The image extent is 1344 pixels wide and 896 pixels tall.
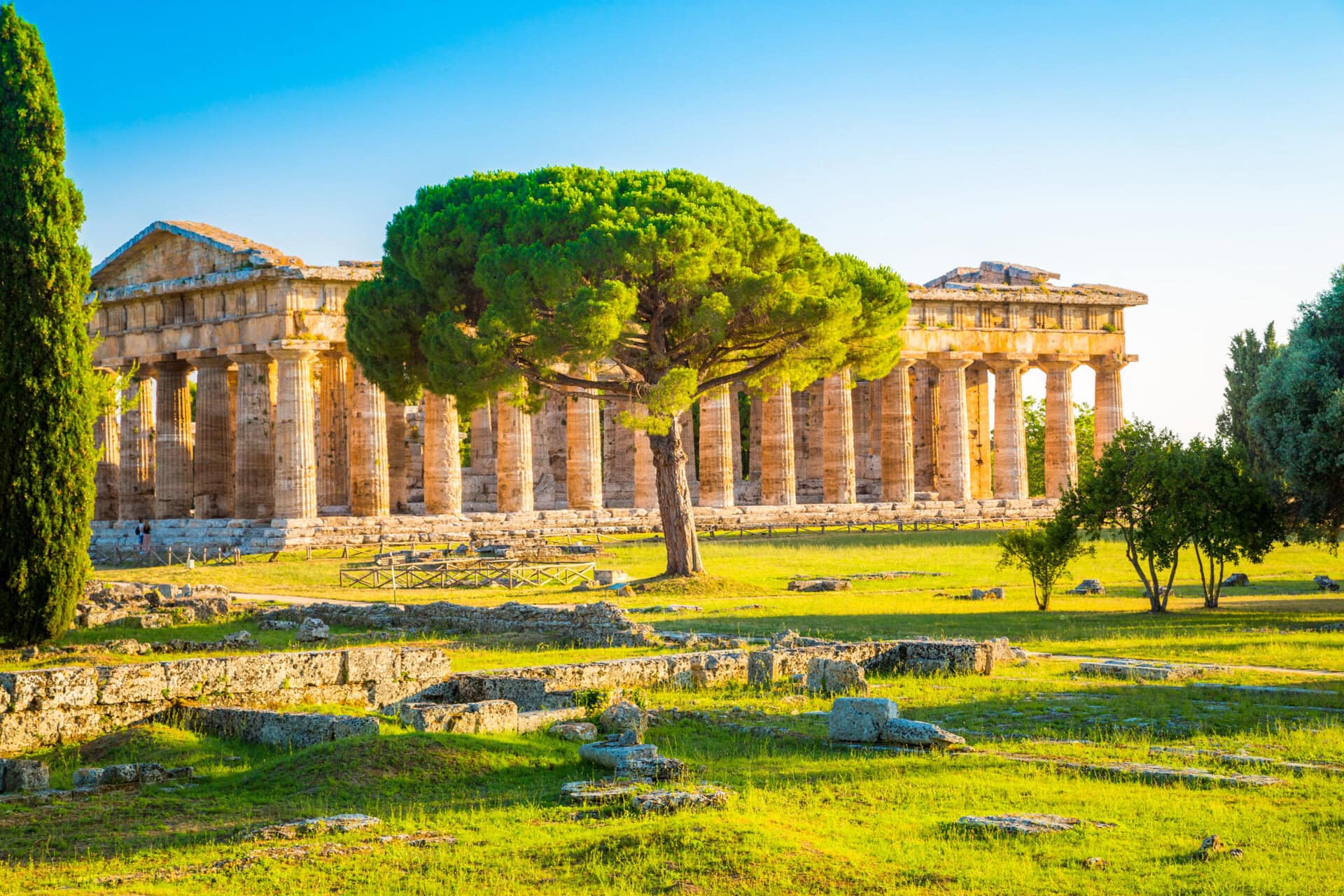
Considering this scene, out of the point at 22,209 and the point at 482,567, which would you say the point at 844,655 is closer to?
the point at 22,209

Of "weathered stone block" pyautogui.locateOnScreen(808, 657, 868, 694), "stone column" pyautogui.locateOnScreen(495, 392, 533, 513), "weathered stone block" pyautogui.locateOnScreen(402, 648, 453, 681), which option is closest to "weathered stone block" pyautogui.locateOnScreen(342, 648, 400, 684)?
"weathered stone block" pyautogui.locateOnScreen(402, 648, 453, 681)

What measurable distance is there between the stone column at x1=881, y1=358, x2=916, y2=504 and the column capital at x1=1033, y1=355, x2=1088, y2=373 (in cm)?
653

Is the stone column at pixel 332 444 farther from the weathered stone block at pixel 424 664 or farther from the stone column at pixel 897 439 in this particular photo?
the weathered stone block at pixel 424 664

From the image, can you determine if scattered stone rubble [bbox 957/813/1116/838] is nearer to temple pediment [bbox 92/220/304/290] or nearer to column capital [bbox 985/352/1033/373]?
temple pediment [bbox 92/220/304/290]

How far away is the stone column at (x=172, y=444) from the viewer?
46.8m

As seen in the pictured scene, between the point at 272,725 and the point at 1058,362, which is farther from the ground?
the point at 1058,362

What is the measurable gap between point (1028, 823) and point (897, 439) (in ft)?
156

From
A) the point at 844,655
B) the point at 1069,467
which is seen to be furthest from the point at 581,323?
the point at 1069,467

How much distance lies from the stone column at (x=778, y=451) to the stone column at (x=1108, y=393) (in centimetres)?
1512

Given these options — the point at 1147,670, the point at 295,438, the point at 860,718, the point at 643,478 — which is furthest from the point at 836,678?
the point at 643,478

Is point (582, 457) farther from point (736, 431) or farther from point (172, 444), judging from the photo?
point (736, 431)

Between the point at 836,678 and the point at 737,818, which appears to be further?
the point at 836,678

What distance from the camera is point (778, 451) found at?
52.0 meters

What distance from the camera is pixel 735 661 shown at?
53.6ft
